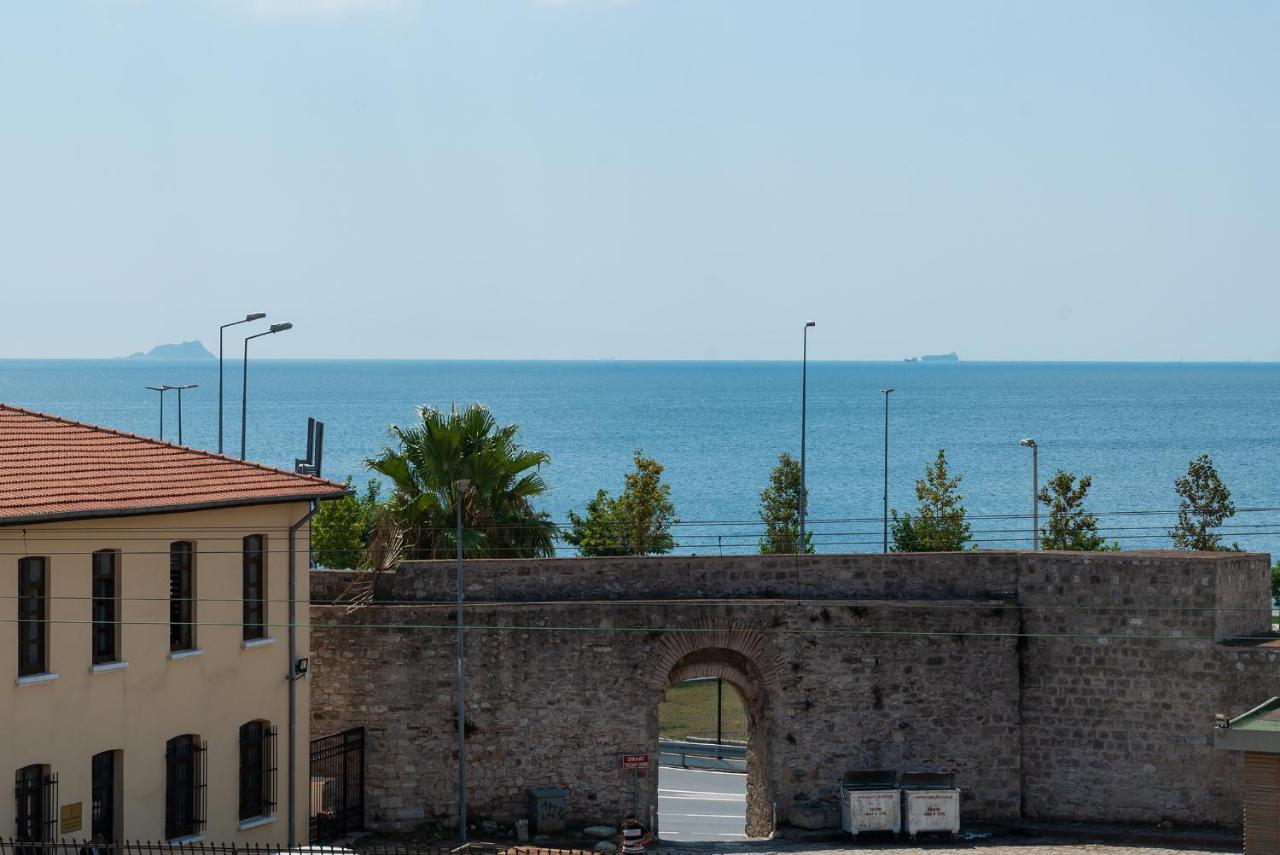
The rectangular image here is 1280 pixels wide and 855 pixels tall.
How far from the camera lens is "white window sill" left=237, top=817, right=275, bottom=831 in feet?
78.5

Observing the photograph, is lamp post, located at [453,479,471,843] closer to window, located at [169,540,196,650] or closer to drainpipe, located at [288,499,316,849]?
drainpipe, located at [288,499,316,849]

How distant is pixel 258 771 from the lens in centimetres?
2441

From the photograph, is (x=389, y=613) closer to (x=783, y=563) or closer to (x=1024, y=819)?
(x=783, y=563)

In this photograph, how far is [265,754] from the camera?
2445 centimetres

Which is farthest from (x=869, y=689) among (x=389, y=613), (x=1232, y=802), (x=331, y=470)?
(x=331, y=470)

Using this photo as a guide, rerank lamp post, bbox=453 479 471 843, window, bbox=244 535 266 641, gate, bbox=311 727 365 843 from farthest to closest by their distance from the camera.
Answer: gate, bbox=311 727 365 843
lamp post, bbox=453 479 471 843
window, bbox=244 535 266 641

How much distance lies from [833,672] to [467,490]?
795 centimetres

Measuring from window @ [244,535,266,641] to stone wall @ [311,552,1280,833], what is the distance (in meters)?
1.95

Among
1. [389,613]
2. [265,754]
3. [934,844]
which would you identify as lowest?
[934,844]

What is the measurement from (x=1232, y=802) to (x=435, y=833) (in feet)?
41.7

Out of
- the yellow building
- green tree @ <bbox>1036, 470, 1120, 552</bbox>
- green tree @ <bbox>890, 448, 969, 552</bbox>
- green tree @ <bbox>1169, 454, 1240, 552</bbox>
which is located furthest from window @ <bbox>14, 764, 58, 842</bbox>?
green tree @ <bbox>1169, 454, 1240, 552</bbox>

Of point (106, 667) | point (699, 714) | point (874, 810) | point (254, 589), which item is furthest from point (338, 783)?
point (699, 714)

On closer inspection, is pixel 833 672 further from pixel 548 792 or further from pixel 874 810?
pixel 548 792

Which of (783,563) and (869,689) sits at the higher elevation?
(783,563)
